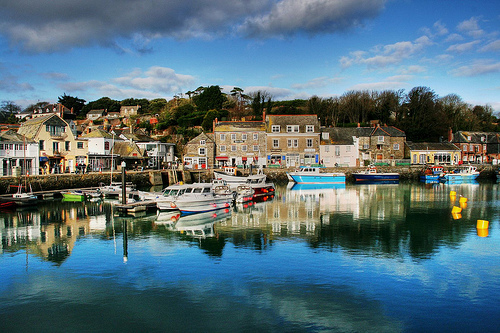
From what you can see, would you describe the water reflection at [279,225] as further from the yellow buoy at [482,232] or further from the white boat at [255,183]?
the white boat at [255,183]

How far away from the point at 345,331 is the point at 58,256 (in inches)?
532

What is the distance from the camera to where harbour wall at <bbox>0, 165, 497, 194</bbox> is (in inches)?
1533

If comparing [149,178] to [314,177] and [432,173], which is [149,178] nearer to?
[314,177]

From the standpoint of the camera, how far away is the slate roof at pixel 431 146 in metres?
69.8

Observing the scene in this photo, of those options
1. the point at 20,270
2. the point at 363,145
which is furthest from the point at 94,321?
the point at 363,145

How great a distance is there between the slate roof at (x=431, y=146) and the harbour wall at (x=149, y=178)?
234 inches

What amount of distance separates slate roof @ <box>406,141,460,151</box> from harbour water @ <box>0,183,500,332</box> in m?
45.6

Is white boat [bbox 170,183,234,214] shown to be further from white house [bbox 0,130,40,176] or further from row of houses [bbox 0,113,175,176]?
white house [bbox 0,130,40,176]

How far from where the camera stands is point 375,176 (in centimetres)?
5862

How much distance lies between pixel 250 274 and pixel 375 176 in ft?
158

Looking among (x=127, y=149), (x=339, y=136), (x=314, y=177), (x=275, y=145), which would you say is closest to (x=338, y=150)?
(x=339, y=136)

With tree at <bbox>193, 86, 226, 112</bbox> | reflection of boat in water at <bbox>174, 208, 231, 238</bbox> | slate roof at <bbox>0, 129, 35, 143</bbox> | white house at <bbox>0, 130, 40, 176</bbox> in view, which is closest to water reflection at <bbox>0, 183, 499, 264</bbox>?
reflection of boat in water at <bbox>174, 208, 231, 238</bbox>

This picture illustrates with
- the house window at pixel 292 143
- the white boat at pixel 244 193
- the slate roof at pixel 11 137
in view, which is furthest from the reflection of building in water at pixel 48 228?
the house window at pixel 292 143

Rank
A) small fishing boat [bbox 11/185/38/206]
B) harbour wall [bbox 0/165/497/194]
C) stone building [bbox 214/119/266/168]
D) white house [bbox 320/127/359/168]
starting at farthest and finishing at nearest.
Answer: white house [bbox 320/127/359/168] → stone building [bbox 214/119/266/168] → harbour wall [bbox 0/165/497/194] → small fishing boat [bbox 11/185/38/206]
